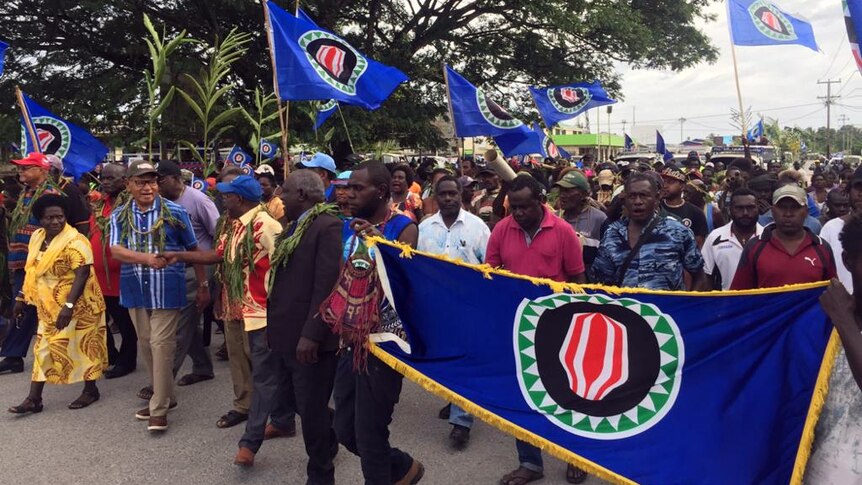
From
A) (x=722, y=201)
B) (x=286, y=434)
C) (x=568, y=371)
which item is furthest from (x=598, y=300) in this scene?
(x=722, y=201)

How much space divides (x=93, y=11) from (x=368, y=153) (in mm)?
7109

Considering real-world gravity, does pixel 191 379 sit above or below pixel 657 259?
below

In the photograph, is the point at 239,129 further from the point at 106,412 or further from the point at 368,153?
the point at 106,412

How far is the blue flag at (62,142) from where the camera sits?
7.43 meters

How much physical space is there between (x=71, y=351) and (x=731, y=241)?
4808 millimetres

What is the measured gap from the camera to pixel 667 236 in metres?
3.60

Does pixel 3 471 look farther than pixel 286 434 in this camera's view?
No

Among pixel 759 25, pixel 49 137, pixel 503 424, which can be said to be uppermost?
pixel 759 25

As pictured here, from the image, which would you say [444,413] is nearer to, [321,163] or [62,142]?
[321,163]

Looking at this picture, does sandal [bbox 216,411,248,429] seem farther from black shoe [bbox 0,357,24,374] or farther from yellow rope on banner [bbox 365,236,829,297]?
black shoe [bbox 0,357,24,374]

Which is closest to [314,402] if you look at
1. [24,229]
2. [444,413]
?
[444,413]

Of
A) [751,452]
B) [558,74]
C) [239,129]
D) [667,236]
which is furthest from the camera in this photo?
[558,74]

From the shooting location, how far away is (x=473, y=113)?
8641 millimetres

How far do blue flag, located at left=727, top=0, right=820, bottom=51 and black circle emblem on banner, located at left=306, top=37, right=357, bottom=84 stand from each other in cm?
448
